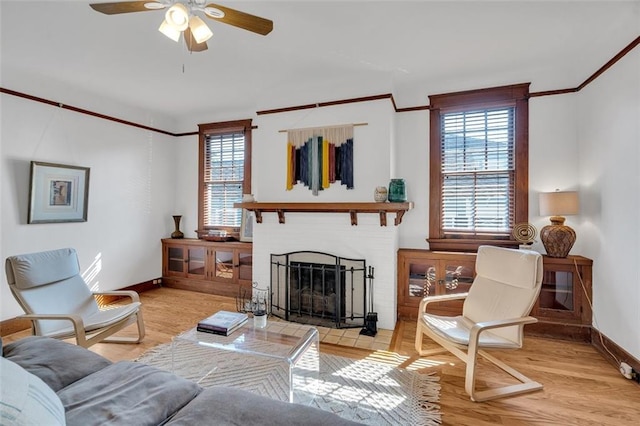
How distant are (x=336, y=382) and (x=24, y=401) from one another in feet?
6.13

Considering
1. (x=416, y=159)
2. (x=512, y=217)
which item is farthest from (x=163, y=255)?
(x=512, y=217)

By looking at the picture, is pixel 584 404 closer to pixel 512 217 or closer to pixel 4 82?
pixel 512 217

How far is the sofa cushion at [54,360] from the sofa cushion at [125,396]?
2.8 inches

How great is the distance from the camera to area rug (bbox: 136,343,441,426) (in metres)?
1.96

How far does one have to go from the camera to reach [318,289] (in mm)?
3480

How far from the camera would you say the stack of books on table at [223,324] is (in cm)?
229

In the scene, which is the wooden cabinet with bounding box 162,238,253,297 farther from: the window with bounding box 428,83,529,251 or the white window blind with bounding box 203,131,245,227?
the window with bounding box 428,83,529,251

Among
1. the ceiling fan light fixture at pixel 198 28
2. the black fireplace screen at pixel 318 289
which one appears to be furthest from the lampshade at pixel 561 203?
the ceiling fan light fixture at pixel 198 28

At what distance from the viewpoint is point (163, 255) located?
15.9 ft

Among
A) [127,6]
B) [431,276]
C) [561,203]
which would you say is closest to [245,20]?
[127,6]

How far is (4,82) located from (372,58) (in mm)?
3772

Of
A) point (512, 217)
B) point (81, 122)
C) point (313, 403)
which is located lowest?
point (313, 403)

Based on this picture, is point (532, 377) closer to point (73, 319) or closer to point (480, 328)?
point (480, 328)

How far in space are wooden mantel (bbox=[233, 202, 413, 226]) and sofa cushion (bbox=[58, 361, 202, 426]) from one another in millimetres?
2251
